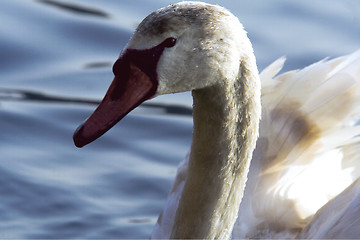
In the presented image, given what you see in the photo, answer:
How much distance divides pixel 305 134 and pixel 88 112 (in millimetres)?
1928

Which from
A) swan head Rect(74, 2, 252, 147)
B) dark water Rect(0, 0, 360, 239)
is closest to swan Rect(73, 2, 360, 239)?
swan head Rect(74, 2, 252, 147)

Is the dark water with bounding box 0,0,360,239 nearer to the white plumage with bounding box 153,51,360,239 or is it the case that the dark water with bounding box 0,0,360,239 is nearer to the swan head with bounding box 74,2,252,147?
the white plumage with bounding box 153,51,360,239

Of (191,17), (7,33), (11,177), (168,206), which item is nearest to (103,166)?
(11,177)

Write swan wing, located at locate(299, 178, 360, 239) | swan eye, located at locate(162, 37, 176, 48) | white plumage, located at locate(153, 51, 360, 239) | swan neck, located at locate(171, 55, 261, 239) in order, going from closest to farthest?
swan eye, located at locate(162, 37, 176, 48) < swan neck, located at locate(171, 55, 261, 239) < swan wing, located at locate(299, 178, 360, 239) < white plumage, located at locate(153, 51, 360, 239)

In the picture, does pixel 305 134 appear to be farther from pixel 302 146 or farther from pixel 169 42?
pixel 169 42

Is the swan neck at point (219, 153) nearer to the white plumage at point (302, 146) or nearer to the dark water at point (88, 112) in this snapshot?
the white plumage at point (302, 146)

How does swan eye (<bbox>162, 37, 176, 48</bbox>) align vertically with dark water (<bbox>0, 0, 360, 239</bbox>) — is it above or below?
below

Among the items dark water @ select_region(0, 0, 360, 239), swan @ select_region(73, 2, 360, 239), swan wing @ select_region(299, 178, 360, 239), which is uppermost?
dark water @ select_region(0, 0, 360, 239)

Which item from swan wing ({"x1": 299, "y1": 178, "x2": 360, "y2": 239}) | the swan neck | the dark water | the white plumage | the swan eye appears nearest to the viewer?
the swan eye

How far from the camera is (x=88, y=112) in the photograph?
6.18m

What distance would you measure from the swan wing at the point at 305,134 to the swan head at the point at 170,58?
56.4 inches

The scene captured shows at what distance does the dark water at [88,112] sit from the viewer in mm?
5418

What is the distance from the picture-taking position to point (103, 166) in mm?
5793

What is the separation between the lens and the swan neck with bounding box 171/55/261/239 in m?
3.37
